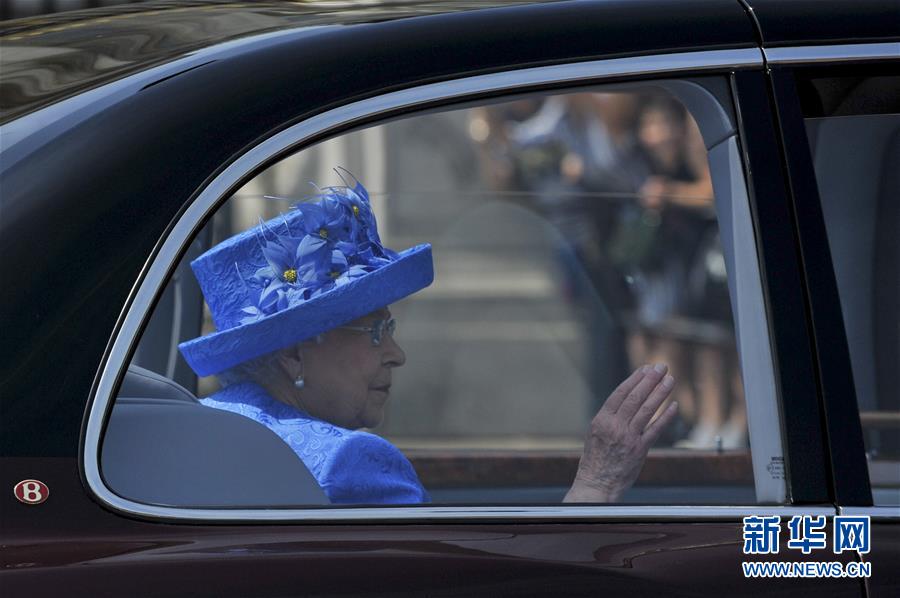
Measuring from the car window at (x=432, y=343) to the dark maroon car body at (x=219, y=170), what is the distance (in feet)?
0.17

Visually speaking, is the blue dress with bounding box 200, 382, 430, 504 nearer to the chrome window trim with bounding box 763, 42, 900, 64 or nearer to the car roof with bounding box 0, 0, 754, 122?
the car roof with bounding box 0, 0, 754, 122

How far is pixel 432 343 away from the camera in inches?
248

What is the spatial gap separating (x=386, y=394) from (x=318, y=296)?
0.29 m

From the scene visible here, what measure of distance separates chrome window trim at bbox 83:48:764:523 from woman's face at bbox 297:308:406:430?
44cm

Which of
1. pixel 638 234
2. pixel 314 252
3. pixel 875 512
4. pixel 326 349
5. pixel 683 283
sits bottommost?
pixel 875 512

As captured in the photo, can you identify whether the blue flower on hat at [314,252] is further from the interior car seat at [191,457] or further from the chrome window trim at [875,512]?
the chrome window trim at [875,512]

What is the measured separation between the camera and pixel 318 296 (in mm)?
1672

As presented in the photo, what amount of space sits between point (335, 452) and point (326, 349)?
198 mm

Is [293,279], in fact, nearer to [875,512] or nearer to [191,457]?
[191,457]

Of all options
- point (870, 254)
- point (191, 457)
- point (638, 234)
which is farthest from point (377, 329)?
point (638, 234)

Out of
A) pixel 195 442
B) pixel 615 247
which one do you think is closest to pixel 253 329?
pixel 195 442

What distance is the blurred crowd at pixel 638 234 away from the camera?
9.21 feet

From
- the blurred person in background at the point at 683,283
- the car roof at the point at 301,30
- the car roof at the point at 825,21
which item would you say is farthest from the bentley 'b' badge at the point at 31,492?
the blurred person in background at the point at 683,283

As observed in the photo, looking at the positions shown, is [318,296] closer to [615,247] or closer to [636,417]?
[636,417]
